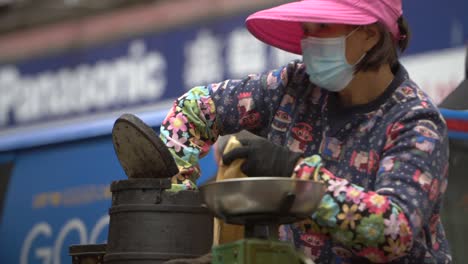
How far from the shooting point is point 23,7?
1075 centimetres

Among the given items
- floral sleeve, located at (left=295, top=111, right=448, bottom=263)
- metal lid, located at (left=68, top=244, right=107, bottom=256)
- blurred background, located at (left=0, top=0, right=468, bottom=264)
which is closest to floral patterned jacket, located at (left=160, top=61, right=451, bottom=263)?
floral sleeve, located at (left=295, top=111, right=448, bottom=263)

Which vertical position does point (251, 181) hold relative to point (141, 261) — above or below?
above

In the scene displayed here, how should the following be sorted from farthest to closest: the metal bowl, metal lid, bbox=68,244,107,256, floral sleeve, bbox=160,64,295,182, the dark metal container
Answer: metal lid, bbox=68,244,107,256
floral sleeve, bbox=160,64,295,182
the dark metal container
the metal bowl

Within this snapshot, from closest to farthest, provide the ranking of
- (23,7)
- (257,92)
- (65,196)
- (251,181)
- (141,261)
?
1. (251,181)
2. (141,261)
3. (257,92)
4. (65,196)
5. (23,7)

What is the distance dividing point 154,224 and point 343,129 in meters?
0.61

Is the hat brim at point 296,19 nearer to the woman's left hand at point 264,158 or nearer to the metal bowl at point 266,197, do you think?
the woman's left hand at point 264,158

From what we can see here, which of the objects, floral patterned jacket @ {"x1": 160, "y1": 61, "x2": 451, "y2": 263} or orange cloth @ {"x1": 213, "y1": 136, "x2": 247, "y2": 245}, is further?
orange cloth @ {"x1": 213, "y1": 136, "x2": 247, "y2": 245}

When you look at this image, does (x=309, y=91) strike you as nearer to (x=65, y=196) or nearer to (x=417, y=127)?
(x=417, y=127)

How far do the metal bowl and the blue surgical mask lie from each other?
1.57ft

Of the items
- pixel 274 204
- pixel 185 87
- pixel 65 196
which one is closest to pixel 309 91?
pixel 274 204

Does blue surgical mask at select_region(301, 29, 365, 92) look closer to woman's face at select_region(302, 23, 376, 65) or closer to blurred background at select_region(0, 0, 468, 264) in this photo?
woman's face at select_region(302, 23, 376, 65)

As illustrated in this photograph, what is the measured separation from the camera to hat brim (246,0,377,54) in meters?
2.61

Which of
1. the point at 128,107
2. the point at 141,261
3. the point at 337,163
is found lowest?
the point at 128,107

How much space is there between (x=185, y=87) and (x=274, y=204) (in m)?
5.77
